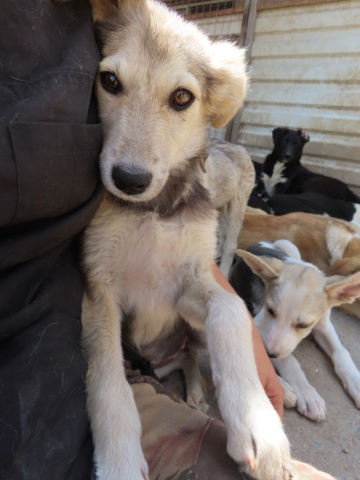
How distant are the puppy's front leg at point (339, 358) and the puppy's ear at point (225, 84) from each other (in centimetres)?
188

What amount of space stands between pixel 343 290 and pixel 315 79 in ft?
17.8

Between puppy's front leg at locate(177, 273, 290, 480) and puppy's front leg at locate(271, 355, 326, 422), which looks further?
puppy's front leg at locate(271, 355, 326, 422)

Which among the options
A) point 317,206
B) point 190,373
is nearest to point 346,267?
point 190,373

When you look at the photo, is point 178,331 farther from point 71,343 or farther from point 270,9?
point 270,9

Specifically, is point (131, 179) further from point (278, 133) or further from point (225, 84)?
point (278, 133)

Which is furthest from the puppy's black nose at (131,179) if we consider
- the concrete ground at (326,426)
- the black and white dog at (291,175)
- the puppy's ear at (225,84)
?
the black and white dog at (291,175)

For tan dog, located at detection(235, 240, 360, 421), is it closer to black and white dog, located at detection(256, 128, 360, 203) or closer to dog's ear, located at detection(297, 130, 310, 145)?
black and white dog, located at detection(256, 128, 360, 203)

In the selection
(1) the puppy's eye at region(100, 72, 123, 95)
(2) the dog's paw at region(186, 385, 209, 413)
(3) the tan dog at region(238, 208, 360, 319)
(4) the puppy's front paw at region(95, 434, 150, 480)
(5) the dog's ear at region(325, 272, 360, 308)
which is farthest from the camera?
(3) the tan dog at region(238, 208, 360, 319)

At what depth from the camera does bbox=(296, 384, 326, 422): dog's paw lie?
90.7 inches

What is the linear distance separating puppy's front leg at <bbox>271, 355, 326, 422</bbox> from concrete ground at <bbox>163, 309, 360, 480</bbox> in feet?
0.18

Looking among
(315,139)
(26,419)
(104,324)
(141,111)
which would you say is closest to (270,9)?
(315,139)

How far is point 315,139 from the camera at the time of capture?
7.02m

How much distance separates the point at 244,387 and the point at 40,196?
2.93ft

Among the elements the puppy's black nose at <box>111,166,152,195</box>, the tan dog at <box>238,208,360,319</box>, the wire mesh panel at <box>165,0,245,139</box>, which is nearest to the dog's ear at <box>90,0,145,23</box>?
the puppy's black nose at <box>111,166,152,195</box>
